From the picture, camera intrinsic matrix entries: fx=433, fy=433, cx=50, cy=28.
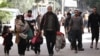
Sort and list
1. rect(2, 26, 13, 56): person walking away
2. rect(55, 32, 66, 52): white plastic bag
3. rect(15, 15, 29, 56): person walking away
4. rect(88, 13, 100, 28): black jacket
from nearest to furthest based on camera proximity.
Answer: rect(15, 15, 29, 56): person walking away
rect(2, 26, 13, 56): person walking away
rect(55, 32, 66, 52): white plastic bag
rect(88, 13, 100, 28): black jacket

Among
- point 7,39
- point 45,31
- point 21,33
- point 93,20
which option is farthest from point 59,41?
point 21,33

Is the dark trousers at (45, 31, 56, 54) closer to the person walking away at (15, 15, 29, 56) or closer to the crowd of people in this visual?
the crowd of people

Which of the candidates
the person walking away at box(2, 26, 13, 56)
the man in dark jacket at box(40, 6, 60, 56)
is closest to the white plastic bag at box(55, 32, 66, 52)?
the man in dark jacket at box(40, 6, 60, 56)

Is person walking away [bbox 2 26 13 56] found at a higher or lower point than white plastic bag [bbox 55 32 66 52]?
higher

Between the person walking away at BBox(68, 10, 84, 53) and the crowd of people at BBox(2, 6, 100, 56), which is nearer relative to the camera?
the crowd of people at BBox(2, 6, 100, 56)

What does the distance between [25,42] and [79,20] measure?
4.26 metres

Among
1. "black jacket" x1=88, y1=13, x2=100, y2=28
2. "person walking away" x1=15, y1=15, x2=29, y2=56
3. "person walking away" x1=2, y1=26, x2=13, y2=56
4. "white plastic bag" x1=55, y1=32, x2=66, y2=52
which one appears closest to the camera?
"person walking away" x1=15, y1=15, x2=29, y2=56

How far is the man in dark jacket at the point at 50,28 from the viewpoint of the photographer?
15.5m

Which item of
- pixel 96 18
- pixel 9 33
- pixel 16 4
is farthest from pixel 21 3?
pixel 9 33

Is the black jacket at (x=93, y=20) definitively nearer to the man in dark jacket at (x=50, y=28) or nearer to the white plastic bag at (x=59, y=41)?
the white plastic bag at (x=59, y=41)

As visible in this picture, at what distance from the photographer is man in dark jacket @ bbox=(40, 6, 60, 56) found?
15.5 m

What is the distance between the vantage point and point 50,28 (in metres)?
15.6

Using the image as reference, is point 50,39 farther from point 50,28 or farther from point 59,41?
point 59,41

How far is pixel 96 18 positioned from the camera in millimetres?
19500
